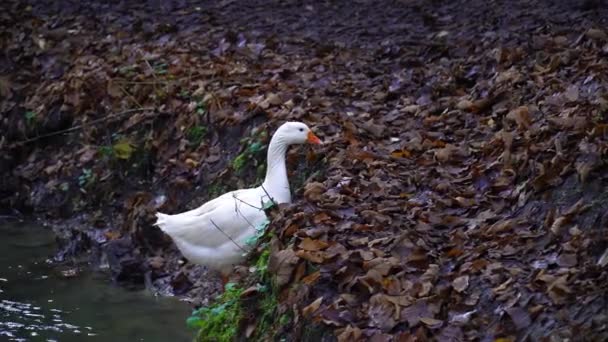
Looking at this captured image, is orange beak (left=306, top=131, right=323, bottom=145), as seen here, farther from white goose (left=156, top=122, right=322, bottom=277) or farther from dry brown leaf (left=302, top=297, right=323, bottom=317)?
dry brown leaf (left=302, top=297, right=323, bottom=317)

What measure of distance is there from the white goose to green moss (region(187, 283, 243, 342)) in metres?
0.56

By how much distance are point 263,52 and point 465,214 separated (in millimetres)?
5343

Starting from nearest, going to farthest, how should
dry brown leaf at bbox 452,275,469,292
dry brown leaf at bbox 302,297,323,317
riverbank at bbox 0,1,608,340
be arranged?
dry brown leaf at bbox 452,275,469,292
riverbank at bbox 0,1,608,340
dry brown leaf at bbox 302,297,323,317

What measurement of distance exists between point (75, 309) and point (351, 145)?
9.43 ft

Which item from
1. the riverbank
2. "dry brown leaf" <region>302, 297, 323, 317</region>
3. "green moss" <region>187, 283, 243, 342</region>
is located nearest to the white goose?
the riverbank

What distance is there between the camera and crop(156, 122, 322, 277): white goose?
26.2 ft

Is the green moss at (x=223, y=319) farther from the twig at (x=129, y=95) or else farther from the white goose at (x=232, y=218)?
the twig at (x=129, y=95)

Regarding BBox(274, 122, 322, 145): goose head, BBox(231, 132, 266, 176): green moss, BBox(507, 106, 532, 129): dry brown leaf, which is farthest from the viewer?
BBox(231, 132, 266, 176): green moss

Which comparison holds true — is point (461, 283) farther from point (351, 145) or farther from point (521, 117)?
point (351, 145)

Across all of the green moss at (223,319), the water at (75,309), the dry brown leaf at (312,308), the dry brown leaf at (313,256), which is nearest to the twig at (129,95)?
the water at (75,309)

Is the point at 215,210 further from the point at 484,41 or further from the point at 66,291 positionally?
the point at 484,41

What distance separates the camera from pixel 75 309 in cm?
914

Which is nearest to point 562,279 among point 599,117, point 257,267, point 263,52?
point 599,117

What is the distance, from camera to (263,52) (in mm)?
11766
